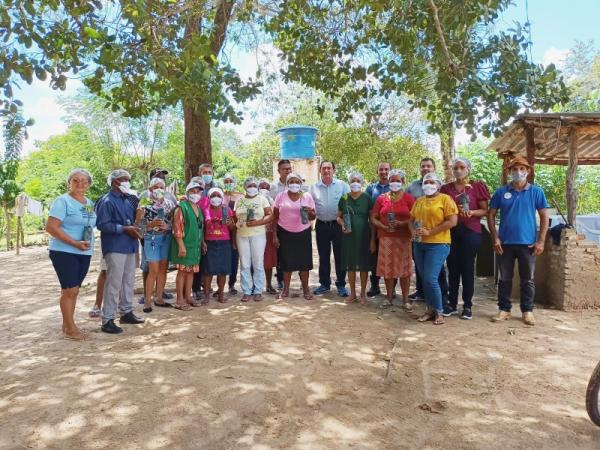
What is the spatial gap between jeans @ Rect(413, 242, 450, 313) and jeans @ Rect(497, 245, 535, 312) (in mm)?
732

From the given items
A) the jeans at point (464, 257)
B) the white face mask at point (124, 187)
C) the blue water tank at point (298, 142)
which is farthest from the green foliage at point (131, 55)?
the blue water tank at point (298, 142)

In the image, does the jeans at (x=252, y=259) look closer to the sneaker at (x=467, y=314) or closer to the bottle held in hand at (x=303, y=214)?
the bottle held in hand at (x=303, y=214)

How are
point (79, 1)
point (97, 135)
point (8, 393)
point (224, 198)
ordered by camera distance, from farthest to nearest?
point (97, 135)
point (224, 198)
point (79, 1)
point (8, 393)

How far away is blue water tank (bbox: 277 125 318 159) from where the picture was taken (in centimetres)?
1214

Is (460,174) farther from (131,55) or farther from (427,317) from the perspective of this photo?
(131,55)

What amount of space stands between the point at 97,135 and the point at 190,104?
18528mm

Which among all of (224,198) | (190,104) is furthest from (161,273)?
(190,104)

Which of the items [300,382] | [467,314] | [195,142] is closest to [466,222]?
[467,314]

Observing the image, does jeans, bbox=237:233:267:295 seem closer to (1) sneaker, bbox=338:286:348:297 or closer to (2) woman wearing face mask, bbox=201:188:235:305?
(2) woman wearing face mask, bbox=201:188:235:305

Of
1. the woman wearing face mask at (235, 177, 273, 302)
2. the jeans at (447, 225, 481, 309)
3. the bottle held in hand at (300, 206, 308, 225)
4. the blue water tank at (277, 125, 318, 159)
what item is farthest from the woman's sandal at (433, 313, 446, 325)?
the blue water tank at (277, 125, 318, 159)

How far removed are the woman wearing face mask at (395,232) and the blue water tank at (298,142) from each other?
683cm

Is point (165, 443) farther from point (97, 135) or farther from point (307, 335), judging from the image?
point (97, 135)

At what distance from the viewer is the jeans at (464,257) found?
5.25 meters

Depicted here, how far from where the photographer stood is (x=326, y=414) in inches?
121
